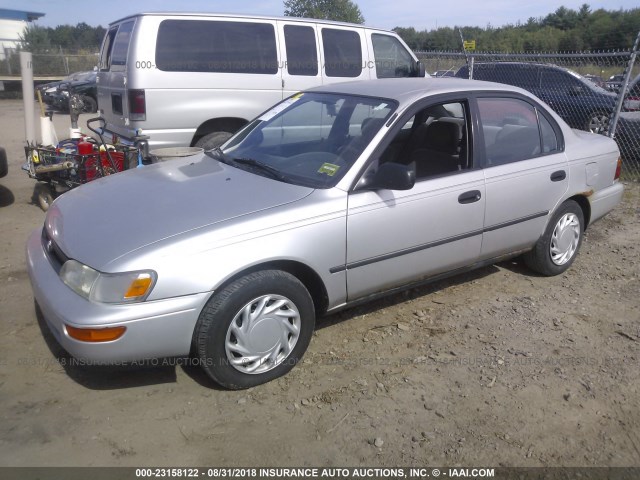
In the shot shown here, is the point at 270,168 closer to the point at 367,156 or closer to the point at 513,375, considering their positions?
the point at 367,156

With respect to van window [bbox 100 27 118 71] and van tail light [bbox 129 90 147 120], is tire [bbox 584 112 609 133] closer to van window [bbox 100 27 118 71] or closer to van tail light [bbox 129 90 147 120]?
van tail light [bbox 129 90 147 120]

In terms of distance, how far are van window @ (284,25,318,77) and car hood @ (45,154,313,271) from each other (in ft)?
12.0

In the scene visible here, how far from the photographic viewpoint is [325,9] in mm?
38031

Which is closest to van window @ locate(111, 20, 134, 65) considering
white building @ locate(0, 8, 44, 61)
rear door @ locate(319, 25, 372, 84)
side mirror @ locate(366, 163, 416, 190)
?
rear door @ locate(319, 25, 372, 84)

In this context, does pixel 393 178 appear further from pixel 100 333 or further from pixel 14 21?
pixel 14 21

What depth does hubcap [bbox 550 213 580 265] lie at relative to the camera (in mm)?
4504

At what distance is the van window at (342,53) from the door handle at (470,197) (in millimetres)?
4126

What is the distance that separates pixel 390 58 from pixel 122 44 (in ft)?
11.7

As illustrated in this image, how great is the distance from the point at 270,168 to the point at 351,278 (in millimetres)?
909

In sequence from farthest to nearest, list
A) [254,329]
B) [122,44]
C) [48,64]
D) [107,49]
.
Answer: [48,64] → [107,49] → [122,44] → [254,329]

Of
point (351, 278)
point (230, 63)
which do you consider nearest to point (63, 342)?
point (351, 278)

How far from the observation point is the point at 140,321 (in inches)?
102

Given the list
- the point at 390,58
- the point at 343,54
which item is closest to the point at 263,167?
the point at 343,54

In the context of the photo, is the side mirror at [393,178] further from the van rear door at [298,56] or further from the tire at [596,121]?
the tire at [596,121]
